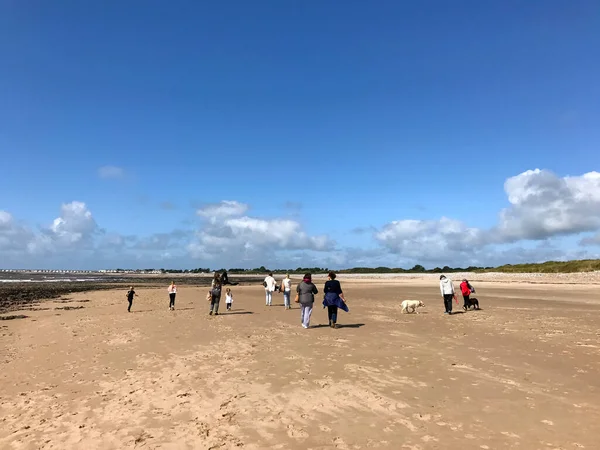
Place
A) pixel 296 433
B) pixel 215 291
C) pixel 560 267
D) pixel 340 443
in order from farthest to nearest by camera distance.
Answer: pixel 560 267
pixel 215 291
pixel 296 433
pixel 340 443

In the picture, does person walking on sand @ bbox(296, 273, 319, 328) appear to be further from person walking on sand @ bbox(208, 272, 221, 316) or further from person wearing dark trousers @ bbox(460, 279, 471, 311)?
person wearing dark trousers @ bbox(460, 279, 471, 311)

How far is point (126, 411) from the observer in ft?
24.5

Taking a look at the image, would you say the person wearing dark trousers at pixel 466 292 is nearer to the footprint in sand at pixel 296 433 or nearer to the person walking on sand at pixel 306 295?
the person walking on sand at pixel 306 295

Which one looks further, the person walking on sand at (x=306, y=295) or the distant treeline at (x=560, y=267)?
the distant treeline at (x=560, y=267)

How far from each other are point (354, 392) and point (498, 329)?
35.4ft

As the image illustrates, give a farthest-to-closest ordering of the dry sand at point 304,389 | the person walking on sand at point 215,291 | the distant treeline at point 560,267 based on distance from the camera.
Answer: the distant treeline at point 560,267, the person walking on sand at point 215,291, the dry sand at point 304,389

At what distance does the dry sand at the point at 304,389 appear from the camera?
625cm

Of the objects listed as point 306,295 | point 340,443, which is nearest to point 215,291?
point 306,295

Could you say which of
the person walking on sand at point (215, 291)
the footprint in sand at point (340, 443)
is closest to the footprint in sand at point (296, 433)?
the footprint in sand at point (340, 443)

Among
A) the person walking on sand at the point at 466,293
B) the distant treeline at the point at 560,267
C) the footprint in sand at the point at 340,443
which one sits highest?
the distant treeline at the point at 560,267

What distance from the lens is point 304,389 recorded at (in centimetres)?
847

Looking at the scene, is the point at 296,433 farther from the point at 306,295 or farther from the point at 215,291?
the point at 215,291

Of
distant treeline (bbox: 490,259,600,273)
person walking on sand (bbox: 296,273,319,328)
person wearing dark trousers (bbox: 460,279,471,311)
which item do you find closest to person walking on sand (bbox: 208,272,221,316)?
person walking on sand (bbox: 296,273,319,328)

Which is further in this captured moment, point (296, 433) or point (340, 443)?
point (296, 433)
